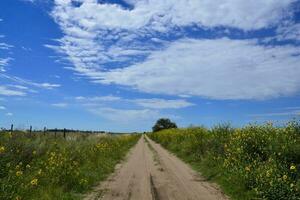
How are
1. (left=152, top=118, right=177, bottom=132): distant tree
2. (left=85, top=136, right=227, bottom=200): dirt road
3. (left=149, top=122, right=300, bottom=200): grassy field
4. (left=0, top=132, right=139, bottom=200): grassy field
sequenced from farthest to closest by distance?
(left=152, top=118, right=177, bottom=132): distant tree, (left=85, top=136, right=227, bottom=200): dirt road, (left=149, top=122, right=300, bottom=200): grassy field, (left=0, top=132, right=139, bottom=200): grassy field

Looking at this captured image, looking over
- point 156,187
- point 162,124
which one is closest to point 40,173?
point 156,187

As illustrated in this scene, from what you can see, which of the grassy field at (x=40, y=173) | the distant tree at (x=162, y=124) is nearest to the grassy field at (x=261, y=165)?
the grassy field at (x=40, y=173)

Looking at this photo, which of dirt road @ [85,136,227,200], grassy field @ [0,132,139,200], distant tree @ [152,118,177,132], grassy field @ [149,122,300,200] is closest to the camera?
grassy field @ [0,132,139,200]

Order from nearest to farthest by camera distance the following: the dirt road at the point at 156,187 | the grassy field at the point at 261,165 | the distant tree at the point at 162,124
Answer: the grassy field at the point at 261,165 → the dirt road at the point at 156,187 → the distant tree at the point at 162,124

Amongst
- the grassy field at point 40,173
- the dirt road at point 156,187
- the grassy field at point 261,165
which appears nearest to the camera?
the grassy field at point 40,173

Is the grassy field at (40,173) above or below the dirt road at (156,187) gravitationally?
above

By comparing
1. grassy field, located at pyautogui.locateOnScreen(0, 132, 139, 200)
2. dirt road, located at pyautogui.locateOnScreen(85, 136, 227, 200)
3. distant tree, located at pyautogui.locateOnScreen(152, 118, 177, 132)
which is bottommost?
dirt road, located at pyautogui.locateOnScreen(85, 136, 227, 200)

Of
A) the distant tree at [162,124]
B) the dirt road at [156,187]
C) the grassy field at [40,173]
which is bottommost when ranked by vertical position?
the dirt road at [156,187]

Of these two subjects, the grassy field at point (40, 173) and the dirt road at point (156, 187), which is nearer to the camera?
the grassy field at point (40, 173)

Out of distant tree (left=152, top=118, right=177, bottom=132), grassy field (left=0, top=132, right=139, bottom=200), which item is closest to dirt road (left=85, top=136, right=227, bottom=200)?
grassy field (left=0, top=132, right=139, bottom=200)

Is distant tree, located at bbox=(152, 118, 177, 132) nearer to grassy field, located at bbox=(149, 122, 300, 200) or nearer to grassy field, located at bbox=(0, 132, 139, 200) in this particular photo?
grassy field, located at bbox=(149, 122, 300, 200)

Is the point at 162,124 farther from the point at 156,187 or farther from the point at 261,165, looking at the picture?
the point at 261,165

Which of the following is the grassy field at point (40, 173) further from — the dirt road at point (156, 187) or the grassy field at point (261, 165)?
the grassy field at point (261, 165)

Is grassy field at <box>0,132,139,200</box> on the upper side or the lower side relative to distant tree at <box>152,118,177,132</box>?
lower
